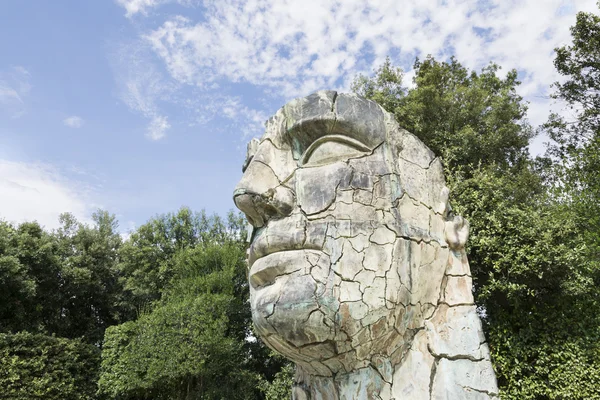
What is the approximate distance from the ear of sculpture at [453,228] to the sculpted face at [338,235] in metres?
0.08

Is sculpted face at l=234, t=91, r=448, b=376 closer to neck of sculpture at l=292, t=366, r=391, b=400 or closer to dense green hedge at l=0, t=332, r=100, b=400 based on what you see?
neck of sculpture at l=292, t=366, r=391, b=400

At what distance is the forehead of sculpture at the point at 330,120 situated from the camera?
240 cm

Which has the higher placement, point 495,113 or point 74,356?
point 495,113

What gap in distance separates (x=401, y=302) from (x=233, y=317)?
35.5ft

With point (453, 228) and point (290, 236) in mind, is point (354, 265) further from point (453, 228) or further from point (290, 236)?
point (453, 228)

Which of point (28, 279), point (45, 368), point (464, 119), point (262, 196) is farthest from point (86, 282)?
point (262, 196)

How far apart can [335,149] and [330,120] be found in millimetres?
169

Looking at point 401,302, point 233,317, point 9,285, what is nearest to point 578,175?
point 401,302

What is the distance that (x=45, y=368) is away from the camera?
10508mm

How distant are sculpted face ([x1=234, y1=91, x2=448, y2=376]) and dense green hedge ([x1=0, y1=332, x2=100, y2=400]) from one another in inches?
406

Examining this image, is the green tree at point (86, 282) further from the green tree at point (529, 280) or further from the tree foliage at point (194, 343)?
the green tree at point (529, 280)

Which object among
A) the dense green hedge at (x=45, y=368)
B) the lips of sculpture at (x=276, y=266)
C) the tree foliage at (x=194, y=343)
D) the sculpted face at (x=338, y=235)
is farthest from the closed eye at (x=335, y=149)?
the dense green hedge at (x=45, y=368)

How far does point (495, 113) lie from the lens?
870 centimetres

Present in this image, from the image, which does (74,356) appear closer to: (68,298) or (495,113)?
(68,298)
